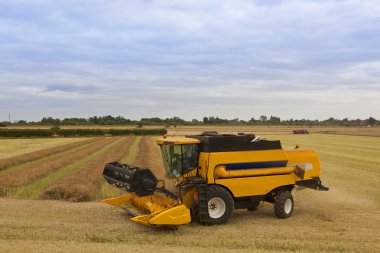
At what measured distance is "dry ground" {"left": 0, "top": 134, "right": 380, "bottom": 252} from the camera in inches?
324

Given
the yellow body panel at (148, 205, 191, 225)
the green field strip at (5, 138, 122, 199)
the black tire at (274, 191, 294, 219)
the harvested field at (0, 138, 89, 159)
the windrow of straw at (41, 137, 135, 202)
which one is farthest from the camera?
the harvested field at (0, 138, 89, 159)

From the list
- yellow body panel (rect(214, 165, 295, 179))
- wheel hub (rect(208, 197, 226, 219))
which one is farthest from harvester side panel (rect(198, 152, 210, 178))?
wheel hub (rect(208, 197, 226, 219))

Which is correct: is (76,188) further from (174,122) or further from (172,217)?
(174,122)

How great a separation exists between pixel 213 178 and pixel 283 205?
6.63ft

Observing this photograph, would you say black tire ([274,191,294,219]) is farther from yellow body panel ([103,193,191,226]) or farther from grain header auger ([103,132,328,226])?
yellow body panel ([103,193,191,226])

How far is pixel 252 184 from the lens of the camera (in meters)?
10.5

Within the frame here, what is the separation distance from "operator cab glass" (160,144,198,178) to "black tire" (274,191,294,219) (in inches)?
88.0

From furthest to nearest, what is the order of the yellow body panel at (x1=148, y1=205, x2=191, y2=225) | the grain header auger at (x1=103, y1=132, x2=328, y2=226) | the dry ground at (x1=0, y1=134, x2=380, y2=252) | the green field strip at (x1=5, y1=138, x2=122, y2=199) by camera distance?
the green field strip at (x1=5, y1=138, x2=122, y2=199)
the grain header auger at (x1=103, y1=132, x2=328, y2=226)
the yellow body panel at (x1=148, y1=205, x2=191, y2=225)
the dry ground at (x1=0, y1=134, x2=380, y2=252)

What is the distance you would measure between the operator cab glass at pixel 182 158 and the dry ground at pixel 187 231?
4.19ft

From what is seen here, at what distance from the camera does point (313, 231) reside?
9617 millimetres

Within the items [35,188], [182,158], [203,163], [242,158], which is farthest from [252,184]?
[35,188]

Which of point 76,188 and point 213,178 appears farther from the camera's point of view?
point 76,188

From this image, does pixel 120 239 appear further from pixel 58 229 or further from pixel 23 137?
pixel 23 137

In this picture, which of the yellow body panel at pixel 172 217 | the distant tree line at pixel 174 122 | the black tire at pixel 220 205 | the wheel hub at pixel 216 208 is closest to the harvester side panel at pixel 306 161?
the black tire at pixel 220 205
